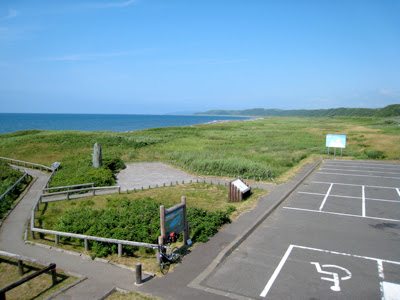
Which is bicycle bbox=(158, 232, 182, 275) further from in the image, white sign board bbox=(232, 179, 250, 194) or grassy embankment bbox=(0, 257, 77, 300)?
white sign board bbox=(232, 179, 250, 194)

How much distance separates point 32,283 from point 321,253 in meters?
8.49

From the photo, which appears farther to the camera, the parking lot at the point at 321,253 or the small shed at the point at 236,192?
the small shed at the point at 236,192

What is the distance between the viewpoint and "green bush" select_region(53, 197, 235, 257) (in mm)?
10217

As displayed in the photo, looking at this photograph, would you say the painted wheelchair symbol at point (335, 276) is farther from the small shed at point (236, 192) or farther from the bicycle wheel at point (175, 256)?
the small shed at point (236, 192)

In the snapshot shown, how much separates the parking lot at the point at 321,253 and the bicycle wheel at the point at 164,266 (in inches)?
47.8

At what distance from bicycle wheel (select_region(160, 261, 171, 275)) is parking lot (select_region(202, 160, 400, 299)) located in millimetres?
1215

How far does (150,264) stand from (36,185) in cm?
1607

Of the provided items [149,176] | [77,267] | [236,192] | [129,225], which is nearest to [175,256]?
[77,267]

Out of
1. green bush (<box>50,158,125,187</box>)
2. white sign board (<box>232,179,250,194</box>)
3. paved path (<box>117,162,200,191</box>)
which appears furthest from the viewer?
paved path (<box>117,162,200,191</box>)

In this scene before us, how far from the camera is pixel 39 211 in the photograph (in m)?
15.3

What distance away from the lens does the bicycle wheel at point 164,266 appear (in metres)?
8.28

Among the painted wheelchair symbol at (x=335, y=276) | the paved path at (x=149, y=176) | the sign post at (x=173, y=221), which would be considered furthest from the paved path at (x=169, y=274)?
the paved path at (x=149, y=176)

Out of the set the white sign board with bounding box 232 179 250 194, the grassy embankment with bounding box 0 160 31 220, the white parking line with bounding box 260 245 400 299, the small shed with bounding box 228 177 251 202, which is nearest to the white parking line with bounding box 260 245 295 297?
the white parking line with bounding box 260 245 400 299

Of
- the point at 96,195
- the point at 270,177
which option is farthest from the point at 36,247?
the point at 270,177
